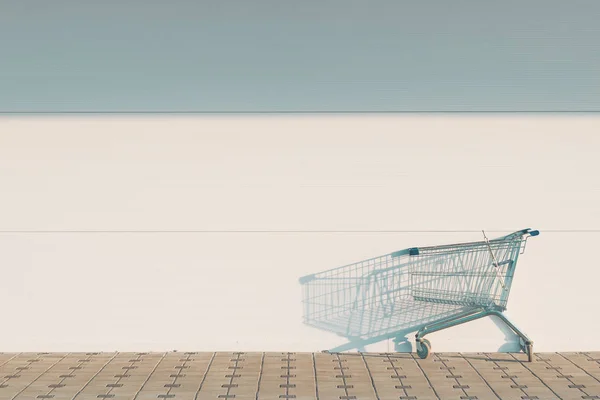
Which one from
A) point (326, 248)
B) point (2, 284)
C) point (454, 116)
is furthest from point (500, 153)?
point (2, 284)

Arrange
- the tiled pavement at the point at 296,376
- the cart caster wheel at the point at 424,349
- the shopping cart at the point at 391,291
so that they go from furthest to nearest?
the shopping cart at the point at 391,291, the cart caster wheel at the point at 424,349, the tiled pavement at the point at 296,376

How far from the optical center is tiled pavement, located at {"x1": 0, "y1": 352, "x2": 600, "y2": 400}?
568 centimetres

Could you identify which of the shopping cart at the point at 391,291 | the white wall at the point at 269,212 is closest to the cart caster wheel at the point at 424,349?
the shopping cart at the point at 391,291

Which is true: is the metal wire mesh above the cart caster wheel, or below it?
above

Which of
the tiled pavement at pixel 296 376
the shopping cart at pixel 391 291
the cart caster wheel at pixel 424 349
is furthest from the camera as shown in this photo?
the shopping cart at pixel 391 291

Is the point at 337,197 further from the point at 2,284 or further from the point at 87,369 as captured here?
the point at 2,284

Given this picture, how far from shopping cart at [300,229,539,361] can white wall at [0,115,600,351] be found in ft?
0.43

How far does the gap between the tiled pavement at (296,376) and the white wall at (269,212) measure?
0.28 metres

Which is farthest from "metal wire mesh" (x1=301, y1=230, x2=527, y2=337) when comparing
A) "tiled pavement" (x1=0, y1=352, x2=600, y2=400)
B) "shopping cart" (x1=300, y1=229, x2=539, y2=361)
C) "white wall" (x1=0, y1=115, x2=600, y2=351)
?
"tiled pavement" (x1=0, y1=352, x2=600, y2=400)

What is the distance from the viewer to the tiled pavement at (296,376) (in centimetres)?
568

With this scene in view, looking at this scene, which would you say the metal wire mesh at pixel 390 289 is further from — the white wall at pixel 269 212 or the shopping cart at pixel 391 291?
the white wall at pixel 269 212

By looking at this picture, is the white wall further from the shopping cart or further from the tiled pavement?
the tiled pavement

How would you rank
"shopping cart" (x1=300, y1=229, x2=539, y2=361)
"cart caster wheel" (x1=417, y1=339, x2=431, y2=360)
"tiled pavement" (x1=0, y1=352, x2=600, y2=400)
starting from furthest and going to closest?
1. "shopping cart" (x1=300, y1=229, x2=539, y2=361)
2. "cart caster wheel" (x1=417, y1=339, x2=431, y2=360)
3. "tiled pavement" (x1=0, y1=352, x2=600, y2=400)

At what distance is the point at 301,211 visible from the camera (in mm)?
6934
